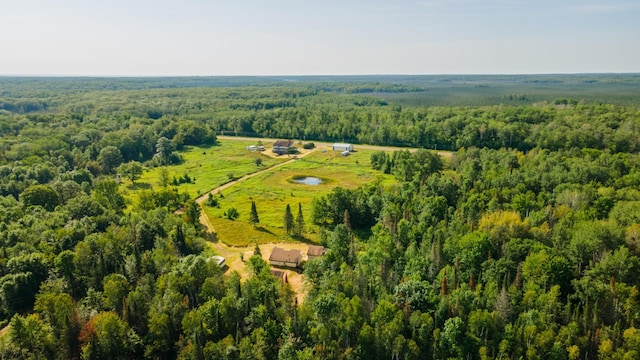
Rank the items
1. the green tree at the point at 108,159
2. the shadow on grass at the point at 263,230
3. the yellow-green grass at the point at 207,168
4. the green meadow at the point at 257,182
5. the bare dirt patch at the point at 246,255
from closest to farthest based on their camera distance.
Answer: the bare dirt patch at the point at 246,255 → the shadow on grass at the point at 263,230 → the green meadow at the point at 257,182 → the yellow-green grass at the point at 207,168 → the green tree at the point at 108,159

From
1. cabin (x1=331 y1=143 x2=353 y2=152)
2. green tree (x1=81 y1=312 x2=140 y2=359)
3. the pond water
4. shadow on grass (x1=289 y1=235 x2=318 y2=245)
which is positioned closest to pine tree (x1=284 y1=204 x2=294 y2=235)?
shadow on grass (x1=289 y1=235 x2=318 y2=245)

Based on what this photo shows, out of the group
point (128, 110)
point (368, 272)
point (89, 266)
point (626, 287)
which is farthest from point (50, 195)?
point (128, 110)

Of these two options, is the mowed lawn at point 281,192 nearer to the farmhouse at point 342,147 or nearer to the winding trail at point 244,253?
the winding trail at point 244,253

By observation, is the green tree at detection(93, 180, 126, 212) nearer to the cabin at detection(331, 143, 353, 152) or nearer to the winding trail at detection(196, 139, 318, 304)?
the winding trail at detection(196, 139, 318, 304)

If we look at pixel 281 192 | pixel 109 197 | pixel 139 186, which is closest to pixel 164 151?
pixel 139 186

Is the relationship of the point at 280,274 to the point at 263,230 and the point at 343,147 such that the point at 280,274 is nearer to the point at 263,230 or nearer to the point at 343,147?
the point at 263,230

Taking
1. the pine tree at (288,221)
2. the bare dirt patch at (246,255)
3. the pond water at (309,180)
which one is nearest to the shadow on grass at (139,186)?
the pond water at (309,180)
